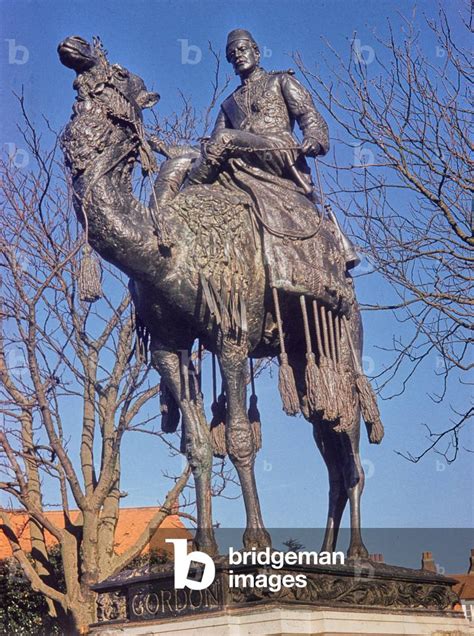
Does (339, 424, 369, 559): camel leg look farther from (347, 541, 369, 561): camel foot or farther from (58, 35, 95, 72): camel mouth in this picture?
(58, 35, 95, 72): camel mouth

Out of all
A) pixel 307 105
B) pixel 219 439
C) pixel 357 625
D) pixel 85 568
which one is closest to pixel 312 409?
pixel 219 439

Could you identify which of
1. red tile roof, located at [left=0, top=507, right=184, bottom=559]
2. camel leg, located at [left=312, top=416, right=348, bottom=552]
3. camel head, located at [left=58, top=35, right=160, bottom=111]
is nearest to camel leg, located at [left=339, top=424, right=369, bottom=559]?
camel leg, located at [left=312, top=416, right=348, bottom=552]

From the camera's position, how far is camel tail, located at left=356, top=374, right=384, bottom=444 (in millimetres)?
7750

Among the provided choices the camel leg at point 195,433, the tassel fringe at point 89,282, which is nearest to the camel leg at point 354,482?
the camel leg at point 195,433

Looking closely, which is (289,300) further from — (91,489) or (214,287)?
(91,489)

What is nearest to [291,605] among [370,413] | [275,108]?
[370,413]

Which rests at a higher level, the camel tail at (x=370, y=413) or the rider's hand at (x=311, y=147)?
the rider's hand at (x=311, y=147)

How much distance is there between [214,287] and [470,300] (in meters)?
3.32

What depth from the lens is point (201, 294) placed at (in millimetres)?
7285

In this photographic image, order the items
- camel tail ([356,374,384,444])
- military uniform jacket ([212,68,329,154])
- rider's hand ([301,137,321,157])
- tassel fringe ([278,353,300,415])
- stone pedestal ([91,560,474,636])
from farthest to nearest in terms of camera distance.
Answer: military uniform jacket ([212,68,329,154]) → rider's hand ([301,137,321,157]) → camel tail ([356,374,384,444]) → tassel fringe ([278,353,300,415]) → stone pedestal ([91,560,474,636])

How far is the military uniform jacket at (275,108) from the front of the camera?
8.15 meters

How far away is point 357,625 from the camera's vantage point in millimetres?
6902

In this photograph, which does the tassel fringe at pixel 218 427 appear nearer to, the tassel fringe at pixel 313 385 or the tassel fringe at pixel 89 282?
the tassel fringe at pixel 313 385

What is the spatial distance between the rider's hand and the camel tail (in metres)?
1.78
